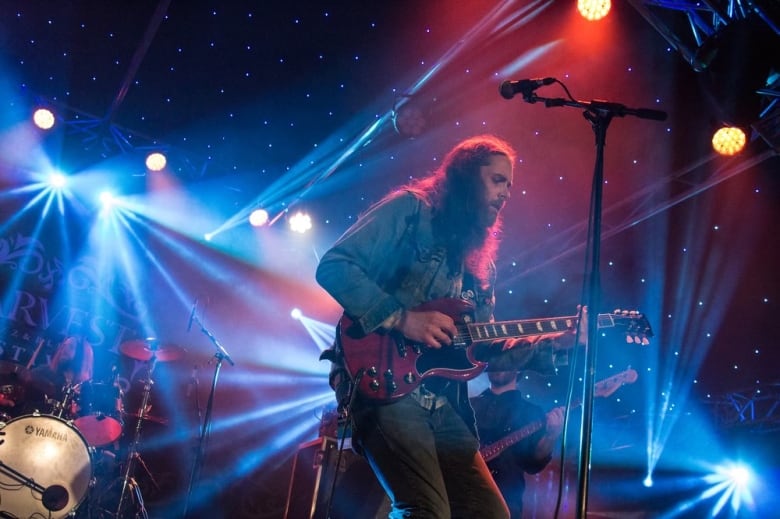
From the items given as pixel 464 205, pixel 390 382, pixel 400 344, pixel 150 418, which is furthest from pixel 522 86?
pixel 150 418

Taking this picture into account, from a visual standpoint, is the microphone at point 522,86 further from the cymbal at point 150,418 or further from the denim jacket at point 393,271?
the cymbal at point 150,418

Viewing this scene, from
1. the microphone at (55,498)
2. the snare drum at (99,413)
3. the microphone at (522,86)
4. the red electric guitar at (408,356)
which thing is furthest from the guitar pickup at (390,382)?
the snare drum at (99,413)

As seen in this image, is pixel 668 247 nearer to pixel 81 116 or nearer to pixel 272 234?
pixel 272 234

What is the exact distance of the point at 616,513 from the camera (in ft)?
31.0

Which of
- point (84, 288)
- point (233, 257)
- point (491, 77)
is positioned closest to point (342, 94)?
point (491, 77)

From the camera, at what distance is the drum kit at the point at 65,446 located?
582 centimetres

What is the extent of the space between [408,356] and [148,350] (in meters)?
5.91

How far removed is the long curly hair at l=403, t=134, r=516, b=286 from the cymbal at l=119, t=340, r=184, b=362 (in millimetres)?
5396

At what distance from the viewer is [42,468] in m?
5.95

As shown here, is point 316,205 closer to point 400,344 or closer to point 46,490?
point 46,490

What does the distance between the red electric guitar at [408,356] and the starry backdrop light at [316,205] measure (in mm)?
4266

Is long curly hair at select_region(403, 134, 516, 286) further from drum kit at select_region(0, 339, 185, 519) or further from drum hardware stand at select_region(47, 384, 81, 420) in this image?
drum hardware stand at select_region(47, 384, 81, 420)

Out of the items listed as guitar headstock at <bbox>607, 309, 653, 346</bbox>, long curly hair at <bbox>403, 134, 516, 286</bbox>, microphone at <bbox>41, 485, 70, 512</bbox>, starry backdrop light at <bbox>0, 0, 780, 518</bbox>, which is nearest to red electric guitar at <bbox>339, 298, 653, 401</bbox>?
long curly hair at <bbox>403, 134, 516, 286</bbox>

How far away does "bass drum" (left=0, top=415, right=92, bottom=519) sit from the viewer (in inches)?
227
